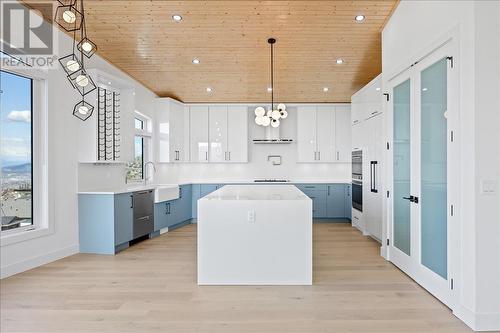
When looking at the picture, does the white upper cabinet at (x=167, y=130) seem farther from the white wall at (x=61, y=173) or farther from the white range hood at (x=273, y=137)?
the white wall at (x=61, y=173)

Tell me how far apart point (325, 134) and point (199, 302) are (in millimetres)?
5393

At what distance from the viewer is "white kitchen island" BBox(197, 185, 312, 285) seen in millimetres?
3332

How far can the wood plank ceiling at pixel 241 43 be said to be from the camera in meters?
4.15

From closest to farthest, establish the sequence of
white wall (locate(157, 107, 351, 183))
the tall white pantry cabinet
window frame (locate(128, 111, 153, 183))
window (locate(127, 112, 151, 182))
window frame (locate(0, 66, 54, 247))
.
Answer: window frame (locate(0, 66, 54, 247)), the tall white pantry cabinet, window (locate(127, 112, 151, 182)), window frame (locate(128, 111, 153, 183)), white wall (locate(157, 107, 351, 183))

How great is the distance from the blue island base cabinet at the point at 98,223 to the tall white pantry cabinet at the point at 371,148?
401 cm

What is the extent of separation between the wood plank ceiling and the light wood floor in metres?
3.24

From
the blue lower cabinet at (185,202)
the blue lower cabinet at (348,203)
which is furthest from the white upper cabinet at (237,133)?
the blue lower cabinet at (348,203)

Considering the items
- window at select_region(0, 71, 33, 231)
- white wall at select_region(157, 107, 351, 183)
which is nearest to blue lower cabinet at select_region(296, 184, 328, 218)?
white wall at select_region(157, 107, 351, 183)

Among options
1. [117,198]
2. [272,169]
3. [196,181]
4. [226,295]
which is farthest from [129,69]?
[226,295]

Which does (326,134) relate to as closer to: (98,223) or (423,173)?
(423,173)

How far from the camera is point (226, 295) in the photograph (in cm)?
310

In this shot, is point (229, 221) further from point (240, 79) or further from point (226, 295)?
point (240, 79)

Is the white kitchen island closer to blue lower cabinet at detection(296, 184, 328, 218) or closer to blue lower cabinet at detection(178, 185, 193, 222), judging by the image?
blue lower cabinet at detection(178, 185, 193, 222)

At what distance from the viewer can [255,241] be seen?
11.0ft
